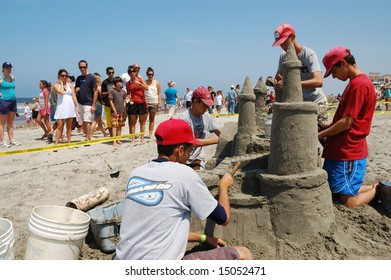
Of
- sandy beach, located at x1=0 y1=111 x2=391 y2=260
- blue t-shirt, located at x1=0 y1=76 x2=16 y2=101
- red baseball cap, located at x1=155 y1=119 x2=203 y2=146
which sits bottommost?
sandy beach, located at x1=0 y1=111 x2=391 y2=260

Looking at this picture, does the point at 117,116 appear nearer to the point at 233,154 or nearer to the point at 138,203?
the point at 233,154

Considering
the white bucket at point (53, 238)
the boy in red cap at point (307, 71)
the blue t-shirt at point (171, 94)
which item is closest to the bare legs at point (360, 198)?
the boy in red cap at point (307, 71)

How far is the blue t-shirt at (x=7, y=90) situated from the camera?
27.0 feet

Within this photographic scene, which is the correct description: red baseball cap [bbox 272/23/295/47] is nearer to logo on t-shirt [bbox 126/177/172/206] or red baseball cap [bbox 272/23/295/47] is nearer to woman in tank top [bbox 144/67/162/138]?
logo on t-shirt [bbox 126/177/172/206]

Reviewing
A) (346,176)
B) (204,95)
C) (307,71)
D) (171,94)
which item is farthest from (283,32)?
(171,94)

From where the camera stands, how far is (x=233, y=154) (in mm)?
4930

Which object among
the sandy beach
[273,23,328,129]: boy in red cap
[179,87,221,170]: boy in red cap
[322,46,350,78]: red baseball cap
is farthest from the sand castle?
[179,87,221,170]: boy in red cap

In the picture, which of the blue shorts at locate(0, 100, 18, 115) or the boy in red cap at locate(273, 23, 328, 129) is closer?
the boy in red cap at locate(273, 23, 328, 129)

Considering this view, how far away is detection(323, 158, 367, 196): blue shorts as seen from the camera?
4.01m

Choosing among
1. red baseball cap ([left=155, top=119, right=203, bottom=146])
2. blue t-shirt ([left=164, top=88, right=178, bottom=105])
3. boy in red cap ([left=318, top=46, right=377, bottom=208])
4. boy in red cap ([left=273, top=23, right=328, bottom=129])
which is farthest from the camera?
blue t-shirt ([left=164, top=88, right=178, bottom=105])

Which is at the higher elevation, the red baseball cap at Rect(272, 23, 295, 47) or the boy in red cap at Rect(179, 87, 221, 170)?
the red baseball cap at Rect(272, 23, 295, 47)

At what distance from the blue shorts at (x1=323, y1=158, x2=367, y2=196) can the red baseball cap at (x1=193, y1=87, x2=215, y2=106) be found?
5.37 ft

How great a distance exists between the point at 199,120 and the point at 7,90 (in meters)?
5.72

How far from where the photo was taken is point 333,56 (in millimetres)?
3957
